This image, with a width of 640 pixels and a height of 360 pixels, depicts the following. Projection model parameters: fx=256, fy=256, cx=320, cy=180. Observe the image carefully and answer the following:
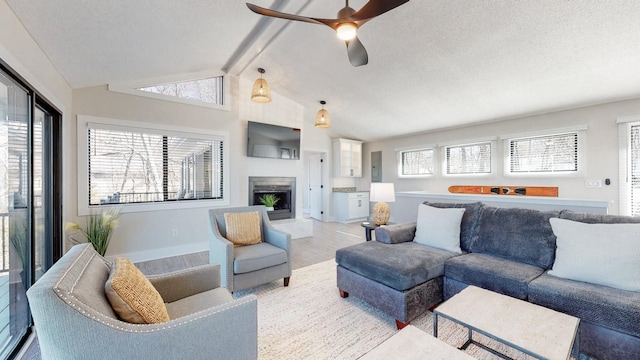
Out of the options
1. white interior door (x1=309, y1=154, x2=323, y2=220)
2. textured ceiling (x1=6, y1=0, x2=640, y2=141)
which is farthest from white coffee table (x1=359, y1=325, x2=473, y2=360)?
white interior door (x1=309, y1=154, x2=323, y2=220)

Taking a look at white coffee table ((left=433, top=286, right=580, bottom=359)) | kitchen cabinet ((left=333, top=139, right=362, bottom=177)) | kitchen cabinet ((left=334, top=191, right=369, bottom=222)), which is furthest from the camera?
kitchen cabinet ((left=333, top=139, right=362, bottom=177))

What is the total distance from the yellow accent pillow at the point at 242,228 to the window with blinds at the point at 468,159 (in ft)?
15.6

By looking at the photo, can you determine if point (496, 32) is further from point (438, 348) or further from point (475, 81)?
point (438, 348)

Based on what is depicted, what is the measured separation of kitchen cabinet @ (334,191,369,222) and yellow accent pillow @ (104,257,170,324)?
18.8 feet

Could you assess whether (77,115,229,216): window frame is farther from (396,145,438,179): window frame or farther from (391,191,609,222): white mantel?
(396,145,438,179): window frame

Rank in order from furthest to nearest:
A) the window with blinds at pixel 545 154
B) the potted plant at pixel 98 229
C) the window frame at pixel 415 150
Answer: the window frame at pixel 415 150 < the window with blinds at pixel 545 154 < the potted plant at pixel 98 229

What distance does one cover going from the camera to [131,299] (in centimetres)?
113

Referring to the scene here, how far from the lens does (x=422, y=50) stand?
325 cm

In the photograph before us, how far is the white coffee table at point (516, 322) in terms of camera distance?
3.96 feet

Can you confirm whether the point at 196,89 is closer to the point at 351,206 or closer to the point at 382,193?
the point at 382,193

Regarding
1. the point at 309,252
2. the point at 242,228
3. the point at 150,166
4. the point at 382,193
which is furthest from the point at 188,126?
the point at 382,193

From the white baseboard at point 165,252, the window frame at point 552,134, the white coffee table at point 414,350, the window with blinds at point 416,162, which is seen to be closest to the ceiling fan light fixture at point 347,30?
the white coffee table at point 414,350

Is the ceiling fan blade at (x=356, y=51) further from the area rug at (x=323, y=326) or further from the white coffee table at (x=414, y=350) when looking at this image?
the area rug at (x=323, y=326)

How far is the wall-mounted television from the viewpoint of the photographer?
4.79 m
